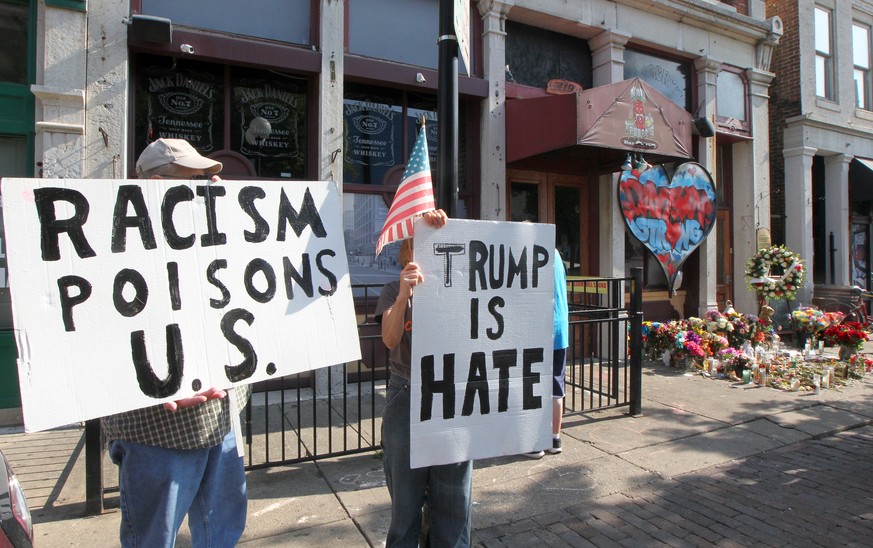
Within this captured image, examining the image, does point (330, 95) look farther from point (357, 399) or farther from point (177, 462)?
point (177, 462)

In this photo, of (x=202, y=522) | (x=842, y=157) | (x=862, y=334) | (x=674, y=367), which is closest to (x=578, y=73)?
(x=674, y=367)

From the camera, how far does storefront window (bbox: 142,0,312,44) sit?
5910 mm

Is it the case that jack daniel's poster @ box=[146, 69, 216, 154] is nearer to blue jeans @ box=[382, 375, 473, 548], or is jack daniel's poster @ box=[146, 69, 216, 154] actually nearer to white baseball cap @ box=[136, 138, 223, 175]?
white baseball cap @ box=[136, 138, 223, 175]

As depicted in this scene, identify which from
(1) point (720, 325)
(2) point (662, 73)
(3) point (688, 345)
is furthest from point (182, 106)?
(1) point (720, 325)

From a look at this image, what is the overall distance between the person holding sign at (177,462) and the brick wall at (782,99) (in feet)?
40.8

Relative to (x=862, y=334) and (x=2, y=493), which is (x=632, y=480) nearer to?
(x=2, y=493)

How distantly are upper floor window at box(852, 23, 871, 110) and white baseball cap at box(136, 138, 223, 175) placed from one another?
15701 millimetres

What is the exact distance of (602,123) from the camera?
6711 millimetres

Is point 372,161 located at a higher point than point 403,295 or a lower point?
higher

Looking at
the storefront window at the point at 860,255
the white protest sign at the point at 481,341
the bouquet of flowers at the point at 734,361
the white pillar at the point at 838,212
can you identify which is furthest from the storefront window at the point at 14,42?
the storefront window at the point at 860,255

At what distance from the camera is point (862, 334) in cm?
782

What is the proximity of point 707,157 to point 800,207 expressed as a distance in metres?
3.29

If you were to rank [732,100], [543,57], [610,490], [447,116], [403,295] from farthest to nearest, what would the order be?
1. [732,100]
2. [543,57]
3. [610,490]
4. [447,116]
5. [403,295]

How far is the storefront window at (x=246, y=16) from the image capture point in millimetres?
5910
